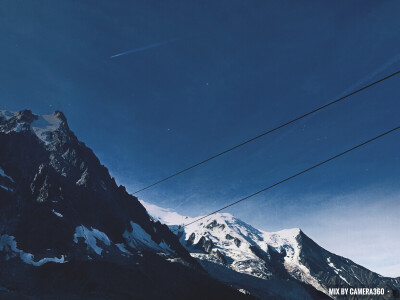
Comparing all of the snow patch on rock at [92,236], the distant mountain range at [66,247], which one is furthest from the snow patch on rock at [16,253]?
the snow patch on rock at [92,236]

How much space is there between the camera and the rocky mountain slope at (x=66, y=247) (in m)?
106

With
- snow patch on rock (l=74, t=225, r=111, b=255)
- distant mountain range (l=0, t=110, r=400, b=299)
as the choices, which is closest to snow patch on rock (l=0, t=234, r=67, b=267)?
distant mountain range (l=0, t=110, r=400, b=299)

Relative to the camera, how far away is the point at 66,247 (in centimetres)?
13525

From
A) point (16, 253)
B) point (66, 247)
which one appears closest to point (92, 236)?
point (66, 247)

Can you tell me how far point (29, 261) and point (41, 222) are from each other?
93.6 ft

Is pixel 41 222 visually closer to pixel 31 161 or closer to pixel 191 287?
pixel 31 161

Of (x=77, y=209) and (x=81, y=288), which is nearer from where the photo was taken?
(x=81, y=288)

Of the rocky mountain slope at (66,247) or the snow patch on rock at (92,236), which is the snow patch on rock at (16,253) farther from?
the snow patch on rock at (92,236)

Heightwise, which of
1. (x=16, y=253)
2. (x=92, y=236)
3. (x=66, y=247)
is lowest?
(x=16, y=253)

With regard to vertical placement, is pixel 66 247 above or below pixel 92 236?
below

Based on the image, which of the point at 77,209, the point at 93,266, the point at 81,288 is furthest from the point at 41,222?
the point at 81,288

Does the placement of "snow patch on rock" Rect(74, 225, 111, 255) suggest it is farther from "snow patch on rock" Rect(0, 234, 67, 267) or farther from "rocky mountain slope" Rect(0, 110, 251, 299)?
"snow patch on rock" Rect(0, 234, 67, 267)

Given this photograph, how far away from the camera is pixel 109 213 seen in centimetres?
19588

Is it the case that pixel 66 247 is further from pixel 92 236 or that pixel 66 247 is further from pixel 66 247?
pixel 92 236
